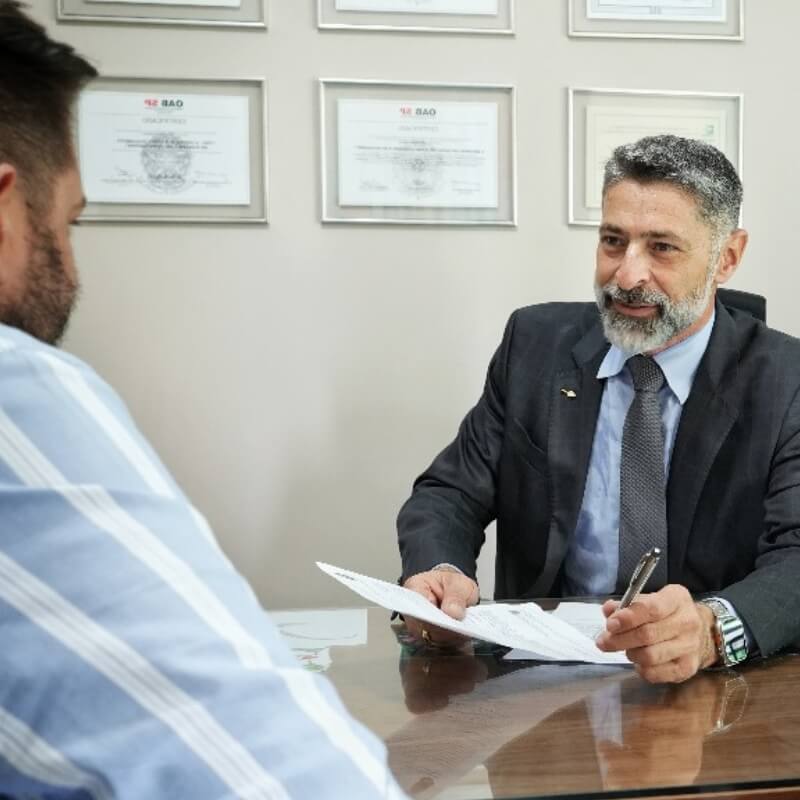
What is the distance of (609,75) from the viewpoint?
2.97m

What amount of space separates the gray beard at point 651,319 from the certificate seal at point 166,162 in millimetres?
Result: 1226

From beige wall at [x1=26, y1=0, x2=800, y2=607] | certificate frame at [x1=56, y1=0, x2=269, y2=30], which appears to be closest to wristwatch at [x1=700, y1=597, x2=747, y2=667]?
beige wall at [x1=26, y1=0, x2=800, y2=607]

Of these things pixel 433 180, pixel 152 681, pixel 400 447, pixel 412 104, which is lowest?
pixel 400 447

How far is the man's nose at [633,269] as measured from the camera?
2.24 meters

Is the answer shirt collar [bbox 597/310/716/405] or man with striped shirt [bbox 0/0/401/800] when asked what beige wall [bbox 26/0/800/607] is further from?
man with striped shirt [bbox 0/0/401/800]

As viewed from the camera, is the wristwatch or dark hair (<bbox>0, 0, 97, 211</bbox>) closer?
dark hair (<bbox>0, 0, 97, 211</bbox>)

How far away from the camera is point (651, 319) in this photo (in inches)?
87.0

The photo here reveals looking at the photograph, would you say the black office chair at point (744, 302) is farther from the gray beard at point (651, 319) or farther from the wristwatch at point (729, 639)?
the wristwatch at point (729, 639)

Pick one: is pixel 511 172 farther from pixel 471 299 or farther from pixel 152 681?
pixel 152 681

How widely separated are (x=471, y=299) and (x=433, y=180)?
0.34 m

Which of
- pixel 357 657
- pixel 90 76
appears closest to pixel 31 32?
pixel 90 76

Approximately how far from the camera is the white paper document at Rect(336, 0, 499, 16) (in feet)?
9.31

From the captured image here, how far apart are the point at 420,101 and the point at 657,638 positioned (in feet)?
6.19

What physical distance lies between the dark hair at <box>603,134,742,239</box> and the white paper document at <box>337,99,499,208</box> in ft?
2.26
